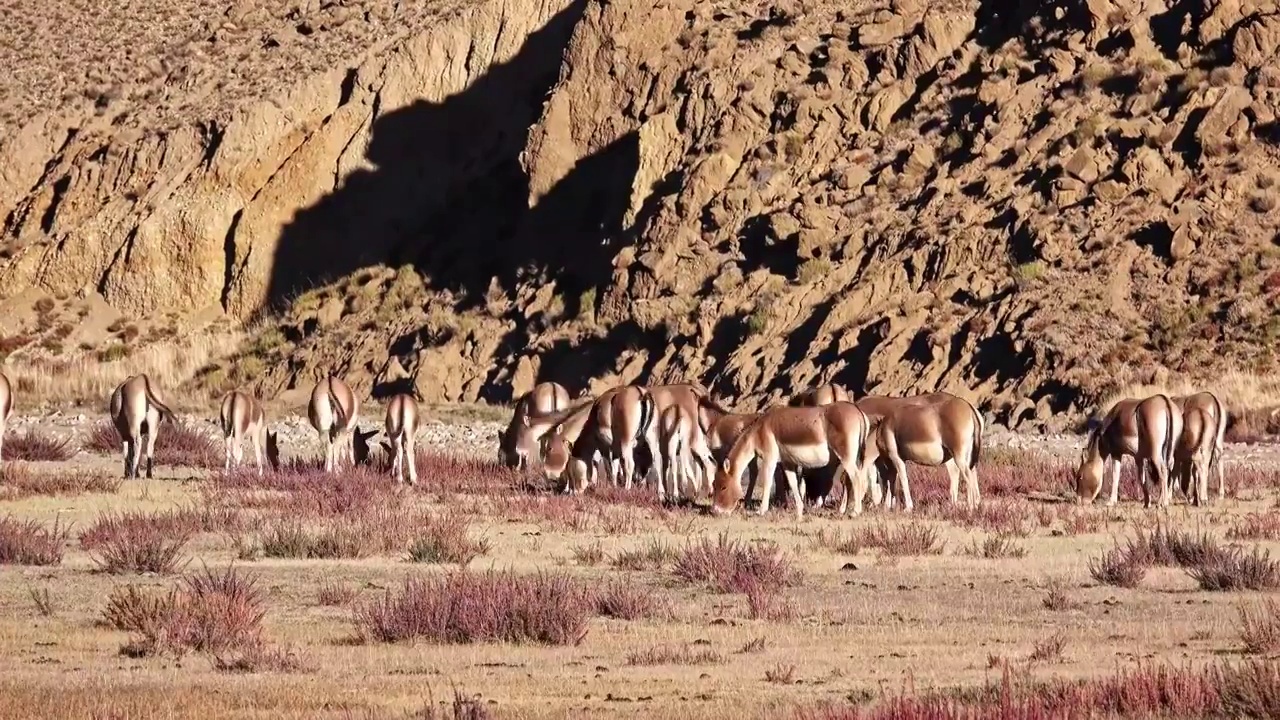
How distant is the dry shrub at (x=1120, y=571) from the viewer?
613 inches

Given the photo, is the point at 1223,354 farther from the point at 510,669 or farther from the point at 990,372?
the point at 510,669

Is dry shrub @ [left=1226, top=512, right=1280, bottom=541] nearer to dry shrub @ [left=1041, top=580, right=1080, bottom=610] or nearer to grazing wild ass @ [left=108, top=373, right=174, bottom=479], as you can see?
dry shrub @ [left=1041, top=580, right=1080, bottom=610]

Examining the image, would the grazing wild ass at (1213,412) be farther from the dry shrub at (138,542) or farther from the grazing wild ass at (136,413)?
the grazing wild ass at (136,413)

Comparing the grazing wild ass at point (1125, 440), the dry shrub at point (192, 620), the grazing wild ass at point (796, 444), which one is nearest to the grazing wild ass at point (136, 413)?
the grazing wild ass at point (796, 444)

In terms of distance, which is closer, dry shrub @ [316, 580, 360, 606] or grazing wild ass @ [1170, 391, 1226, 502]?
dry shrub @ [316, 580, 360, 606]

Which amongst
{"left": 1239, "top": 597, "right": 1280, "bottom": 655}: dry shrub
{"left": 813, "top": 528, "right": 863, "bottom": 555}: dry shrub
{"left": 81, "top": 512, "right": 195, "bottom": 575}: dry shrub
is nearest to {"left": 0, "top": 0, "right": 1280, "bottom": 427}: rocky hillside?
{"left": 813, "top": 528, "right": 863, "bottom": 555}: dry shrub

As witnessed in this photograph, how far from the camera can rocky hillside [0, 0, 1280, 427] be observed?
3950cm

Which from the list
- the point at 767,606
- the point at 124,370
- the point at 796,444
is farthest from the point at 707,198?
the point at 767,606

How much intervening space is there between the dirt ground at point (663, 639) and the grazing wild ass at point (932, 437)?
2.19 metres

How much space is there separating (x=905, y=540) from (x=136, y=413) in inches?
519

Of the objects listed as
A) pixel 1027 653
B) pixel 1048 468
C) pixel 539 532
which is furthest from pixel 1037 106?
pixel 1027 653

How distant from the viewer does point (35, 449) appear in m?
33.2

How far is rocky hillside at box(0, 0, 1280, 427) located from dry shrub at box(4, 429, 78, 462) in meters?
14.0

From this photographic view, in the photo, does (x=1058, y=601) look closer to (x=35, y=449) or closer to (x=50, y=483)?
(x=50, y=483)
